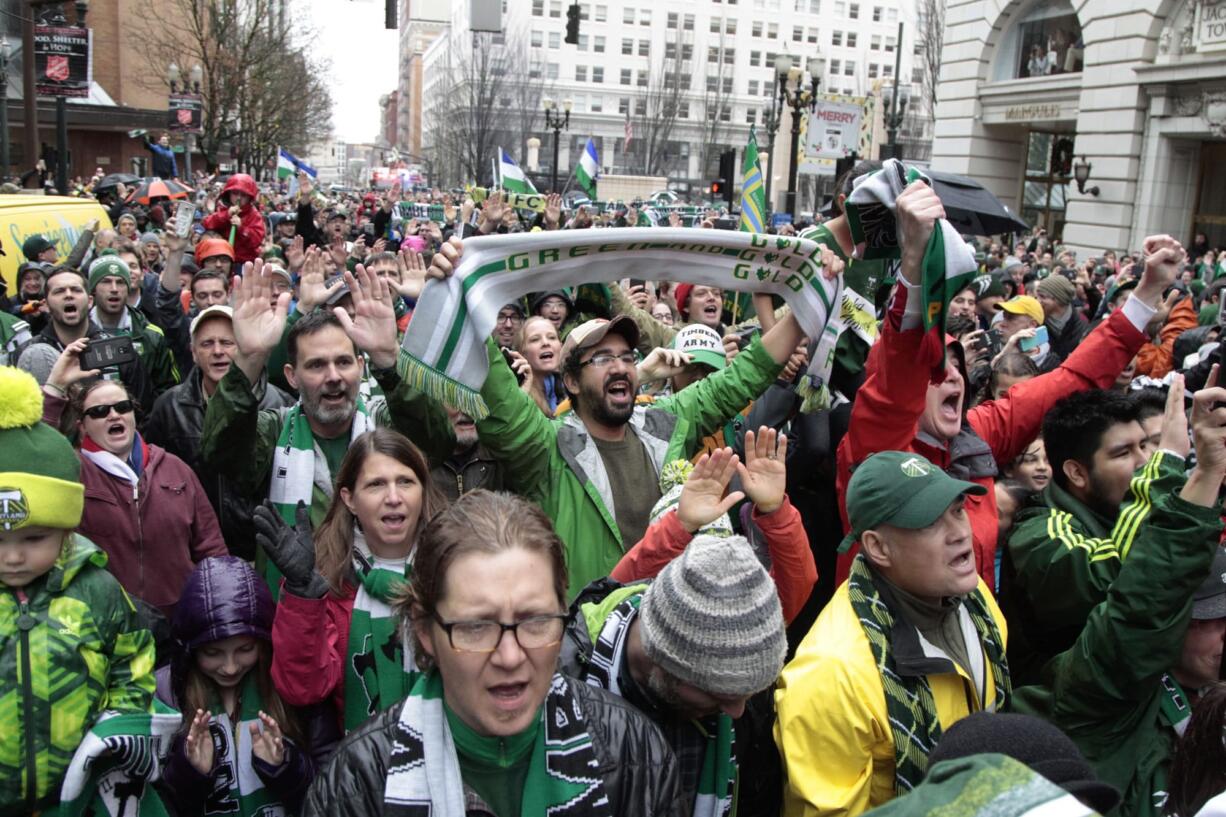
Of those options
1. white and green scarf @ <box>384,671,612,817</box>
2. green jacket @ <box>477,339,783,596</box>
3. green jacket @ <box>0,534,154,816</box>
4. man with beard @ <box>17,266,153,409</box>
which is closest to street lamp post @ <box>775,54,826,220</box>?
man with beard @ <box>17,266,153,409</box>

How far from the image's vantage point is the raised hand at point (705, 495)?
302cm

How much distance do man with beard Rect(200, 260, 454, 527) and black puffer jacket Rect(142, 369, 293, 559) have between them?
37cm

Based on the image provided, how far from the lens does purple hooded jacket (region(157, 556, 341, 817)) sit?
10.2 feet

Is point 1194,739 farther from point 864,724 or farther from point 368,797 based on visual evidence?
point 368,797

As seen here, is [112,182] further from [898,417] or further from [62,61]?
[898,417]

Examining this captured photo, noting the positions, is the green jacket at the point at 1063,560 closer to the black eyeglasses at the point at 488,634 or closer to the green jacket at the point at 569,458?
the green jacket at the point at 569,458

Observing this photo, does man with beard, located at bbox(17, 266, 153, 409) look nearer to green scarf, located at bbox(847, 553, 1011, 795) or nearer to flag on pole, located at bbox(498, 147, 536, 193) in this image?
green scarf, located at bbox(847, 553, 1011, 795)

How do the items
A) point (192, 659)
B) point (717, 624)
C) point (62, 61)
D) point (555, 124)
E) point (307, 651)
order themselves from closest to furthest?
point (717, 624) → point (307, 651) → point (192, 659) → point (62, 61) → point (555, 124)

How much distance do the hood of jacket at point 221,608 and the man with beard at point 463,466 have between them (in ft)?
3.44

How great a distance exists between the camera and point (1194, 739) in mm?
2361

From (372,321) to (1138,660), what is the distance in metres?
2.78

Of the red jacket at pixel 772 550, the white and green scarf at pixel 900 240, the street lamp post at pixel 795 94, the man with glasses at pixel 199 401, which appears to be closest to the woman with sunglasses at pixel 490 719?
the red jacket at pixel 772 550

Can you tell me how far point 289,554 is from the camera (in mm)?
2826

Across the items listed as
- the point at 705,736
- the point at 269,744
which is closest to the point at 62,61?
the point at 269,744
